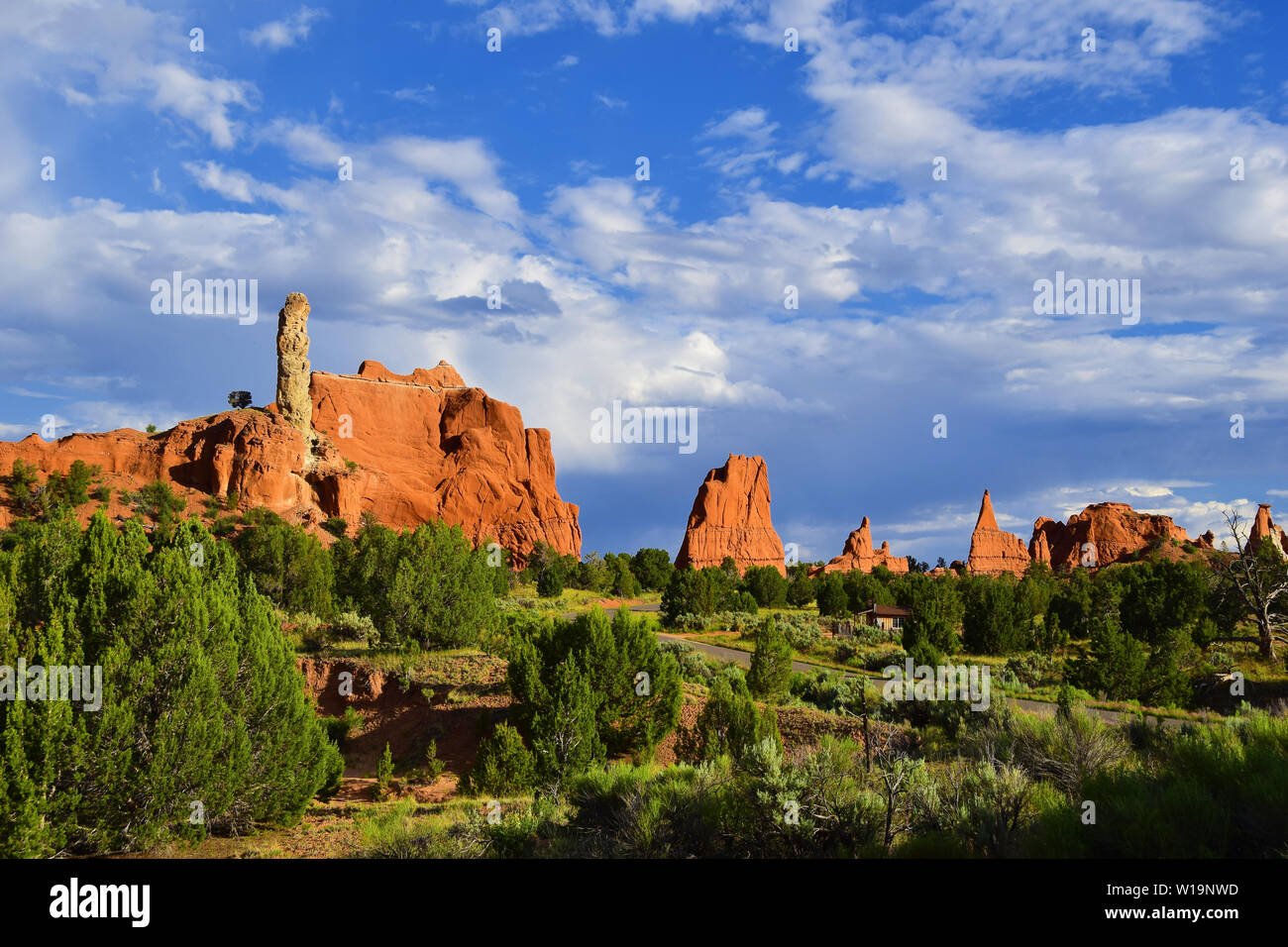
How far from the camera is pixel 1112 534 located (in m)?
113

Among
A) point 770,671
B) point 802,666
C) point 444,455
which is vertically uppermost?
point 444,455

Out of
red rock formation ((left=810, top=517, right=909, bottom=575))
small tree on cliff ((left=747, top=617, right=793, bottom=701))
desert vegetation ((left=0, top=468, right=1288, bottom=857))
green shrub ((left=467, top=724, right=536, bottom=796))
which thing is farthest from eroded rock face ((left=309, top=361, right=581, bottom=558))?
green shrub ((left=467, top=724, right=536, bottom=796))

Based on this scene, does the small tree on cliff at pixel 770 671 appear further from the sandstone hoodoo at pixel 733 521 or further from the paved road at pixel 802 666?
the sandstone hoodoo at pixel 733 521

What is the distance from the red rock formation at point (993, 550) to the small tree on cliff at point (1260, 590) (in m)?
75.7

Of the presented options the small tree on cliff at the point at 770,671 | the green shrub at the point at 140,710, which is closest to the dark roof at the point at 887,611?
the small tree on cliff at the point at 770,671

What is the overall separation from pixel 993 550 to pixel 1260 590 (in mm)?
88820

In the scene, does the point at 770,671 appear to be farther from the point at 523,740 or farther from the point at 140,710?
the point at 140,710

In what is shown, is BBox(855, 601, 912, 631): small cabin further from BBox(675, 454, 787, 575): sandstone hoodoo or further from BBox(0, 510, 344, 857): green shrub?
BBox(675, 454, 787, 575): sandstone hoodoo

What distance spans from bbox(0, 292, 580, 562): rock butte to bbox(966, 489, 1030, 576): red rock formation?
2413 inches

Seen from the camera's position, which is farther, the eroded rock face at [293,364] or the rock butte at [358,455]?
the eroded rock face at [293,364]

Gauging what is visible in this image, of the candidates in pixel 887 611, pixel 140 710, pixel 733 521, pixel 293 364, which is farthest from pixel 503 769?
pixel 733 521

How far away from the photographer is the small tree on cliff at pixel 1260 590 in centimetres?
3488
